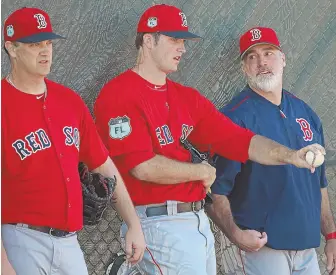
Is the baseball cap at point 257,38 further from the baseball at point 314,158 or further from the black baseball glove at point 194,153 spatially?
the baseball at point 314,158

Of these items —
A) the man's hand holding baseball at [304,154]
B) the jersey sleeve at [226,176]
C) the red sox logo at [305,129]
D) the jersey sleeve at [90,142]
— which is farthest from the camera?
the red sox logo at [305,129]

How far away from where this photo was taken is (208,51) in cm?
546

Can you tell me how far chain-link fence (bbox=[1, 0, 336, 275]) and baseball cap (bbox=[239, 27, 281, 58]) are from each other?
0.99ft

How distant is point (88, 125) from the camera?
4082 millimetres

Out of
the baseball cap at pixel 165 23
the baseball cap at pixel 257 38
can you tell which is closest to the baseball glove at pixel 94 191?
the baseball cap at pixel 165 23

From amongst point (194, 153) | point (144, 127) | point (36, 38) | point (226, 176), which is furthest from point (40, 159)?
point (226, 176)

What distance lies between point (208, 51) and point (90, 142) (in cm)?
162

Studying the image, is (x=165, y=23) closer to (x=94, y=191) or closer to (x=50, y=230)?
(x=94, y=191)

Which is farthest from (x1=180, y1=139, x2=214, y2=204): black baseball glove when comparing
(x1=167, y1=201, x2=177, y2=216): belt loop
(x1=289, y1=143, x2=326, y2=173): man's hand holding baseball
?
(x1=289, y1=143, x2=326, y2=173): man's hand holding baseball

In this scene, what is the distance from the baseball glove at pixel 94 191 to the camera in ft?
13.1

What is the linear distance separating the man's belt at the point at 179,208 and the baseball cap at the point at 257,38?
45.7 inches

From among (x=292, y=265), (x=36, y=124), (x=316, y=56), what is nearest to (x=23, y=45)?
(x=36, y=124)

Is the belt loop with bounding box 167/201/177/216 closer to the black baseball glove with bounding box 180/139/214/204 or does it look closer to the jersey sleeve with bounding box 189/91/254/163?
the black baseball glove with bounding box 180/139/214/204

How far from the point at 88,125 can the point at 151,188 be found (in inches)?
19.7
